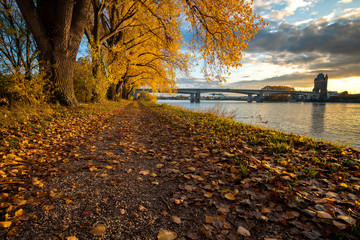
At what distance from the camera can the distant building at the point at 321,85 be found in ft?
224

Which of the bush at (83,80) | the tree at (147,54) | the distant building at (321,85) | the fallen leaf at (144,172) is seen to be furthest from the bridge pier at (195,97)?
the fallen leaf at (144,172)

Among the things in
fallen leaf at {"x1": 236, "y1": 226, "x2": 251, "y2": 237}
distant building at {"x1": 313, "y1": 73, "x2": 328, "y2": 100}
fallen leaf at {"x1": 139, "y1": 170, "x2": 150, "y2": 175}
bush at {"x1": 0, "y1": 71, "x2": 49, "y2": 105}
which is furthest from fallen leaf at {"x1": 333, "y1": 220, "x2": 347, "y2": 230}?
distant building at {"x1": 313, "y1": 73, "x2": 328, "y2": 100}

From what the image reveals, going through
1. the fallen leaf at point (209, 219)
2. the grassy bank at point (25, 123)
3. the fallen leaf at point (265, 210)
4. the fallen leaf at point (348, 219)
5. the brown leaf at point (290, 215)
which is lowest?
the fallen leaf at point (209, 219)

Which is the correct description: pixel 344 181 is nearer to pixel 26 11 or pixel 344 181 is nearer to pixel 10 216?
pixel 10 216

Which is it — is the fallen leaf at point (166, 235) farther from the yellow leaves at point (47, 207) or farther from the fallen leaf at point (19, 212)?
the fallen leaf at point (19, 212)

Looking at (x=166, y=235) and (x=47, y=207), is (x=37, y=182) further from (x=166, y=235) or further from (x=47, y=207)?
(x=166, y=235)

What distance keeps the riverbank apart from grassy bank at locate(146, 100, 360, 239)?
0.05 ft

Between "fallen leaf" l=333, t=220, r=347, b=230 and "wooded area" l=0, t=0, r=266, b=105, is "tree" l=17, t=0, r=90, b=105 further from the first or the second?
"fallen leaf" l=333, t=220, r=347, b=230

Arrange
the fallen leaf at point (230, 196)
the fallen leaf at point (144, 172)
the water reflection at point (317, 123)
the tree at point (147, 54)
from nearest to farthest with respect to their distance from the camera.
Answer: the fallen leaf at point (230, 196)
the fallen leaf at point (144, 172)
the water reflection at point (317, 123)
the tree at point (147, 54)

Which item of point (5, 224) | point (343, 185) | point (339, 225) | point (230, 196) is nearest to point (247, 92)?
point (343, 185)

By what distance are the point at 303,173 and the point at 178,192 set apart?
2218 millimetres

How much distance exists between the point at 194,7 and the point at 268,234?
9752mm

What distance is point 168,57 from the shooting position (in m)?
17.8

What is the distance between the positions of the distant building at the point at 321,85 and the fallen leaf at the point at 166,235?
85.5 metres
